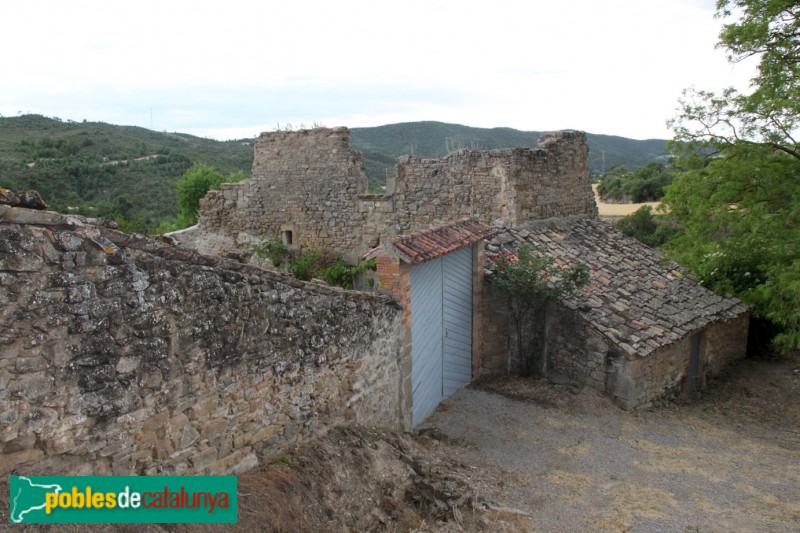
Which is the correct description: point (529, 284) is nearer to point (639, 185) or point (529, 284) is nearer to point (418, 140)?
point (639, 185)

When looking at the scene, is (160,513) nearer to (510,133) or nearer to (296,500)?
(296,500)

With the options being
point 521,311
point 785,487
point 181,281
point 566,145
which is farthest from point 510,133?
point 181,281

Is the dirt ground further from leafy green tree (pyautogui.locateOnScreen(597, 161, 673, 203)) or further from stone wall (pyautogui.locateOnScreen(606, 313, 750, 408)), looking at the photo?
leafy green tree (pyautogui.locateOnScreen(597, 161, 673, 203))

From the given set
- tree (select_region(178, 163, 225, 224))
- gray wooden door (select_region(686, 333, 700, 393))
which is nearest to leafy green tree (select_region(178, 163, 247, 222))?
tree (select_region(178, 163, 225, 224))

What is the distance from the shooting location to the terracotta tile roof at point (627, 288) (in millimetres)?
9461

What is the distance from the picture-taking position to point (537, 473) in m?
6.93

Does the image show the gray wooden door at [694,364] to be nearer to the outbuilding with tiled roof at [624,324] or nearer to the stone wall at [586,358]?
the outbuilding with tiled roof at [624,324]

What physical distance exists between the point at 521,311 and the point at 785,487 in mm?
4249

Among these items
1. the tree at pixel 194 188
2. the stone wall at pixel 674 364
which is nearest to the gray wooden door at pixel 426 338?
the stone wall at pixel 674 364

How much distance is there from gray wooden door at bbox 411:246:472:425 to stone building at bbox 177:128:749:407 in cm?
32

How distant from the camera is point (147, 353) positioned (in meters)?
3.98

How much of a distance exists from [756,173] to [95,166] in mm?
25424

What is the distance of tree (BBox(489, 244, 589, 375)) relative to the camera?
9484 mm

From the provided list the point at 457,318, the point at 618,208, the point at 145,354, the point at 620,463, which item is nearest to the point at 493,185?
the point at 457,318
